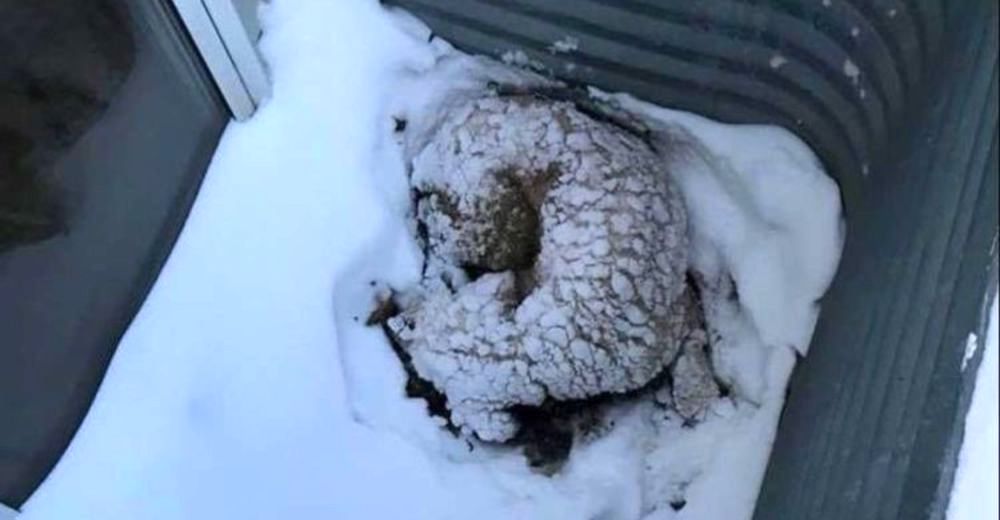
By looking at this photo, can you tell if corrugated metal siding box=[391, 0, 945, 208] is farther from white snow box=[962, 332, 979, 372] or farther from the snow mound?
white snow box=[962, 332, 979, 372]

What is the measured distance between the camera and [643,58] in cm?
158

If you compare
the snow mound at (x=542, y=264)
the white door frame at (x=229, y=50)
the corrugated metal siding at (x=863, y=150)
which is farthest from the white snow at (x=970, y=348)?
the white door frame at (x=229, y=50)

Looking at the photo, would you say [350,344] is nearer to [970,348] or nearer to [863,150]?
[863,150]

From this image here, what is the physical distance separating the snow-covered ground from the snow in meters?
0.57

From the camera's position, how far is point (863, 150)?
146 centimetres

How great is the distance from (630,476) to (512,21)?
52cm

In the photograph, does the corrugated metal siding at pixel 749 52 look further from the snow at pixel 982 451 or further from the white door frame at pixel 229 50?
the snow at pixel 982 451

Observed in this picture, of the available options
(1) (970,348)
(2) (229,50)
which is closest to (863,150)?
(1) (970,348)

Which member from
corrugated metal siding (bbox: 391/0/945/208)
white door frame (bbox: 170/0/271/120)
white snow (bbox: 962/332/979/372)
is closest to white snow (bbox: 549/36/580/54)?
corrugated metal siding (bbox: 391/0/945/208)

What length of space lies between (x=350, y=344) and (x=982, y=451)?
0.83 meters

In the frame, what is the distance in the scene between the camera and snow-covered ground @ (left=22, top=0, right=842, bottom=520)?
1506mm

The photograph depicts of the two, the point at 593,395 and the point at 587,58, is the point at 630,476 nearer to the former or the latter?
the point at 593,395

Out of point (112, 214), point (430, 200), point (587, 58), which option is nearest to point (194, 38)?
point (112, 214)

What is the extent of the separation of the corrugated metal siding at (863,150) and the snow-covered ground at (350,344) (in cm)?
5
